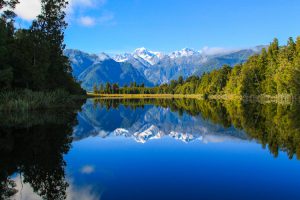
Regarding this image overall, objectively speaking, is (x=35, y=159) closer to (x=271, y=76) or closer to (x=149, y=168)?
(x=149, y=168)

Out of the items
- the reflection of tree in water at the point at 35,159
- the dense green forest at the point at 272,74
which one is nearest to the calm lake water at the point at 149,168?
the reflection of tree in water at the point at 35,159

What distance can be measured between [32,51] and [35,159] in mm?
38629

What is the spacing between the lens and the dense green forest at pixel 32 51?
43406mm

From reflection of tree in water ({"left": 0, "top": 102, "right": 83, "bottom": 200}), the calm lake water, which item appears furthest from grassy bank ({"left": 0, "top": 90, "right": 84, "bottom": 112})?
the calm lake water

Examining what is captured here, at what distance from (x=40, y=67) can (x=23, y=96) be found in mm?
8253

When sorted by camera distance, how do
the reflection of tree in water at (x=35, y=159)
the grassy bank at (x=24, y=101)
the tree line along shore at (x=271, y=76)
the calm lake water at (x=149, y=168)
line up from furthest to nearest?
1. the tree line along shore at (x=271, y=76)
2. the grassy bank at (x=24, y=101)
3. the reflection of tree in water at (x=35, y=159)
4. the calm lake water at (x=149, y=168)

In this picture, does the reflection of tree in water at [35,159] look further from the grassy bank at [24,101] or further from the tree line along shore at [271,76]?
the tree line along shore at [271,76]

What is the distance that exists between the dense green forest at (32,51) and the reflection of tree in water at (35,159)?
64.5ft

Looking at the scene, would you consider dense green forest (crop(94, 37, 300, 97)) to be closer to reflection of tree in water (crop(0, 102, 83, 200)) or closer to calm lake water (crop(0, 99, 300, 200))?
calm lake water (crop(0, 99, 300, 200))

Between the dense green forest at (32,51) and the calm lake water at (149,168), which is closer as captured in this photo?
the calm lake water at (149,168)

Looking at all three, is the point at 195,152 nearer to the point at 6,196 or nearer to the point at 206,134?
the point at 206,134

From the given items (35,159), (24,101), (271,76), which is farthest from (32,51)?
(271,76)

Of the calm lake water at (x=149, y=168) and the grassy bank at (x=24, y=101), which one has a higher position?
the grassy bank at (x=24, y=101)

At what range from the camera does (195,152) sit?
20.0 metres
